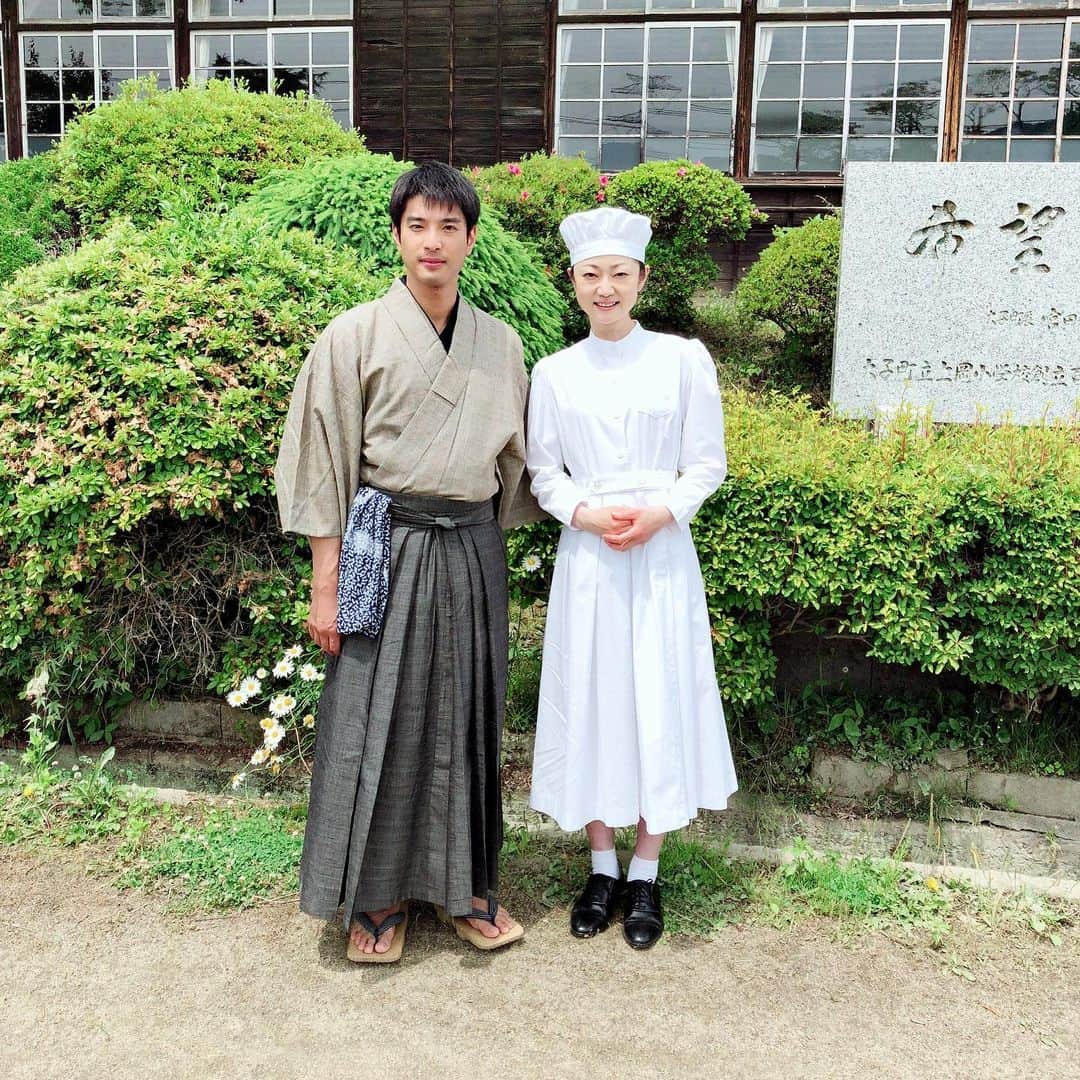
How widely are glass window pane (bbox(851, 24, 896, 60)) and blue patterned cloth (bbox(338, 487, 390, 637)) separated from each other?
26.5 feet

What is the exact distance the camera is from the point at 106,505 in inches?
128

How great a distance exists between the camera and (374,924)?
110 inches

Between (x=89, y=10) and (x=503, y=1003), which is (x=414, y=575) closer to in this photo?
(x=503, y=1003)

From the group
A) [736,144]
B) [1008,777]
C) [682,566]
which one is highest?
[736,144]

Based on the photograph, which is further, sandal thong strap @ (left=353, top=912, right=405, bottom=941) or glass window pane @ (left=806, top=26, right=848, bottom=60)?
glass window pane @ (left=806, top=26, right=848, bottom=60)

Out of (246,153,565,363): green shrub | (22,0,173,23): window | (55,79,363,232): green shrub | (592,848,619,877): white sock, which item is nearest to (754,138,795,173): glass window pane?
(55,79,363,232): green shrub

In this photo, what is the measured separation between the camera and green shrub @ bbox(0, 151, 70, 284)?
543 cm

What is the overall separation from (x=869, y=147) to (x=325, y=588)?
7.96m

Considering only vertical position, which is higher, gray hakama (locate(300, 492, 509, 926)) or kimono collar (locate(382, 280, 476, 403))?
kimono collar (locate(382, 280, 476, 403))

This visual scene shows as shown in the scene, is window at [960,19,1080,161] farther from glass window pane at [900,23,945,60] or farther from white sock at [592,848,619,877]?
white sock at [592,848,619,877]

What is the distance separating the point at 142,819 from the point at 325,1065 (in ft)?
4.36

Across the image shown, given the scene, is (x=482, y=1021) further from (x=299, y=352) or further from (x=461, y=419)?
(x=299, y=352)

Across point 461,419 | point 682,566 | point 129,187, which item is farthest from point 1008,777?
Answer: point 129,187

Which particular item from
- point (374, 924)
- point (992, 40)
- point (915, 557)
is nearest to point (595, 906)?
point (374, 924)
